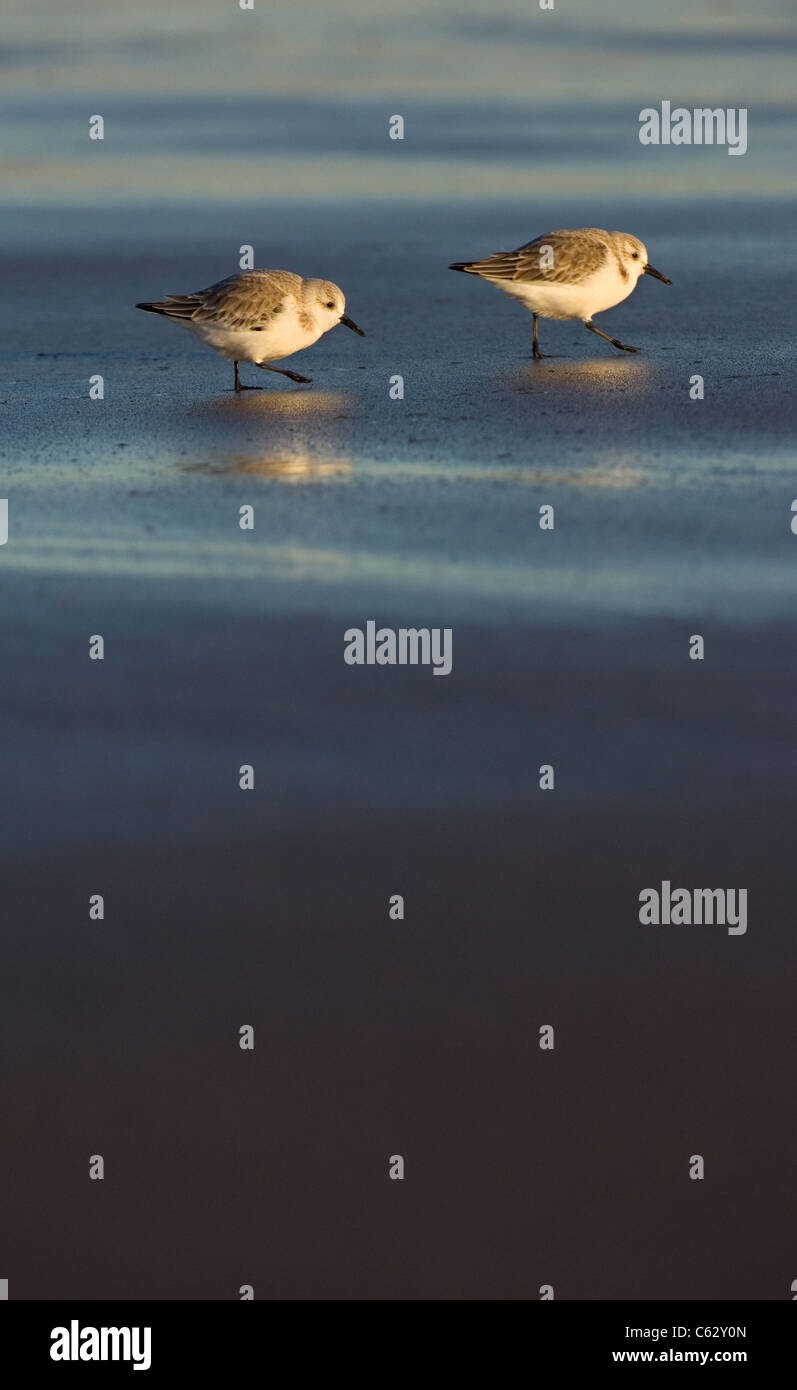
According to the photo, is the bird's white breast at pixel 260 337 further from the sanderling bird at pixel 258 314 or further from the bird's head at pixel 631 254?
the bird's head at pixel 631 254

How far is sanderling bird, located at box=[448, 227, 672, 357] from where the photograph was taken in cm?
1214

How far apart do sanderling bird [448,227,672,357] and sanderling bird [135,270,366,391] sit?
1.07m

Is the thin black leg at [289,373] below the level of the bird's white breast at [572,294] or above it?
below

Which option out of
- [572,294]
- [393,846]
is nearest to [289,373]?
[572,294]

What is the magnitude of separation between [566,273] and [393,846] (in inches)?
296

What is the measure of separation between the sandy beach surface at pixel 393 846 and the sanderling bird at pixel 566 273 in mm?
2150

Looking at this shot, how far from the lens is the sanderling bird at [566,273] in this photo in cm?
1214

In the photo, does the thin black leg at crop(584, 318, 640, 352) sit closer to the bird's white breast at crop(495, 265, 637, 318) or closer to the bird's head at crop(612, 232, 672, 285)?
the bird's white breast at crop(495, 265, 637, 318)

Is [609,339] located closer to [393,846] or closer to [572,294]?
[572,294]

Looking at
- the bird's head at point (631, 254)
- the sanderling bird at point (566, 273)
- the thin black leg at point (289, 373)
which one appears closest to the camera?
the thin black leg at point (289, 373)

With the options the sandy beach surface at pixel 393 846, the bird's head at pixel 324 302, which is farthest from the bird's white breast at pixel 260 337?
the sandy beach surface at pixel 393 846

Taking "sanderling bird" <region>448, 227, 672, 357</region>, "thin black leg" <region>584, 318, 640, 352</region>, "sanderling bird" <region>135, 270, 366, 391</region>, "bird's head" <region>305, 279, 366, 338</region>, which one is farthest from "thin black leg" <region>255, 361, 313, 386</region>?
"thin black leg" <region>584, 318, 640, 352</region>

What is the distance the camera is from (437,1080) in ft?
14.3

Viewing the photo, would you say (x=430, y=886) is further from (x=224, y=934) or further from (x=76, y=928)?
(x=76, y=928)
